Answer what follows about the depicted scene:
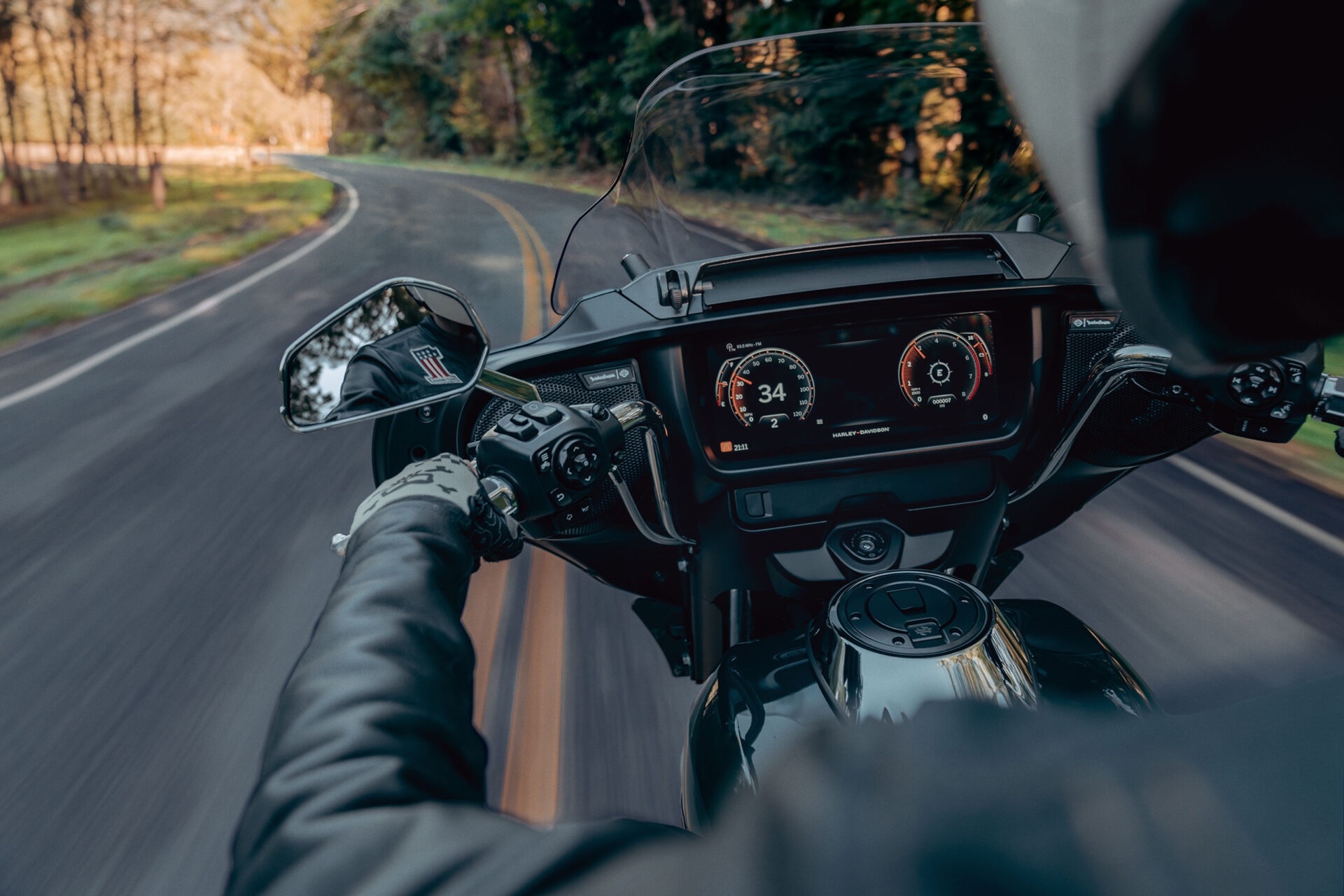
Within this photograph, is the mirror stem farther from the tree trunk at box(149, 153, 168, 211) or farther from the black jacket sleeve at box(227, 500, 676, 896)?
the tree trunk at box(149, 153, 168, 211)

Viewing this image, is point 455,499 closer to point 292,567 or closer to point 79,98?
point 292,567

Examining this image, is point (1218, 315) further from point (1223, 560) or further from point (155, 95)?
point (155, 95)

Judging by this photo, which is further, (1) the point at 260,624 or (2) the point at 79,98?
(2) the point at 79,98

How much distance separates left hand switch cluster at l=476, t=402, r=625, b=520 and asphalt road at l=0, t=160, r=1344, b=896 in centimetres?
118

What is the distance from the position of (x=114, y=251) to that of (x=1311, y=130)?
→ 17.9 m

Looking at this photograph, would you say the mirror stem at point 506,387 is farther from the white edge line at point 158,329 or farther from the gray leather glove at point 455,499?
the white edge line at point 158,329

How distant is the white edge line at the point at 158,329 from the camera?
6.84 metres

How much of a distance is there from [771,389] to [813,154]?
2.47ft

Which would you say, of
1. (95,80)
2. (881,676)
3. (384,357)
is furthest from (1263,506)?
(95,80)

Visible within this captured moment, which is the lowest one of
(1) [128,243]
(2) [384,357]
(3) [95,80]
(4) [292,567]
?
(4) [292,567]

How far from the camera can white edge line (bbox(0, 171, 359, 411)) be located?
6.84 meters

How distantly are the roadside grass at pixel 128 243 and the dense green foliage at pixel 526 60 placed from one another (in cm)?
789

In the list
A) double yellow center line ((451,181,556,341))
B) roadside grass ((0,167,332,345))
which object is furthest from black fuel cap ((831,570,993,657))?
roadside grass ((0,167,332,345))

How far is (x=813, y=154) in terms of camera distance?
2.29 meters
